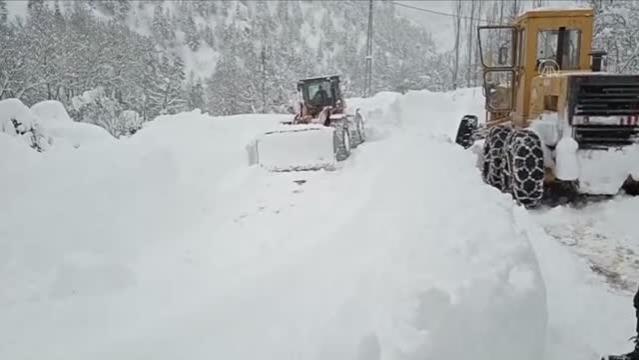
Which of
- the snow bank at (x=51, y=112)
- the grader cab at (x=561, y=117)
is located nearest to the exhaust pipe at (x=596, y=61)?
the grader cab at (x=561, y=117)

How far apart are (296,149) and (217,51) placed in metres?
99.9

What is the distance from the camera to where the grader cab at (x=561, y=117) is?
7.35 metres

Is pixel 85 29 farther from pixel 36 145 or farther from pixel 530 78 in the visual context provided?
pixel 530 78

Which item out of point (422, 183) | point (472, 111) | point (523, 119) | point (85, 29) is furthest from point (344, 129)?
point (85, 29)

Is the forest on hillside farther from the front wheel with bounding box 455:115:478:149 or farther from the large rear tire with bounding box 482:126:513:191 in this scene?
the large rear tire with bounding box 482:126:513:191

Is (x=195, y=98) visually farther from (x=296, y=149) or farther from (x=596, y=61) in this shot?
(x=596, y=61)

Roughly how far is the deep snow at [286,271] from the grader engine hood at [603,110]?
1.25 m

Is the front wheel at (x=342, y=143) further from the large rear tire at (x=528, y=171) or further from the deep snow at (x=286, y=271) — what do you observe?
the large rear tire at (x=528, y=171)

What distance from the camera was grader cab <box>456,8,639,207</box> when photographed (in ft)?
24.1

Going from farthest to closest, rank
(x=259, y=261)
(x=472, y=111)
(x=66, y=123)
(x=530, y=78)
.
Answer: (x=472, y=111) < (x=66, y=123) < (x=530, y=78) < (x=259, y=261)

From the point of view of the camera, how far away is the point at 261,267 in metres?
5.26

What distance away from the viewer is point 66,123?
40.2 feet

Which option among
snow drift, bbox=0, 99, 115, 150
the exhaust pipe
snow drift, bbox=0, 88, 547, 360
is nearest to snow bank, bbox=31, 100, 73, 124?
snow drift, bbox=0, 99, 115, 150

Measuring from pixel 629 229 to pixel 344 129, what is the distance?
23.9 feet
